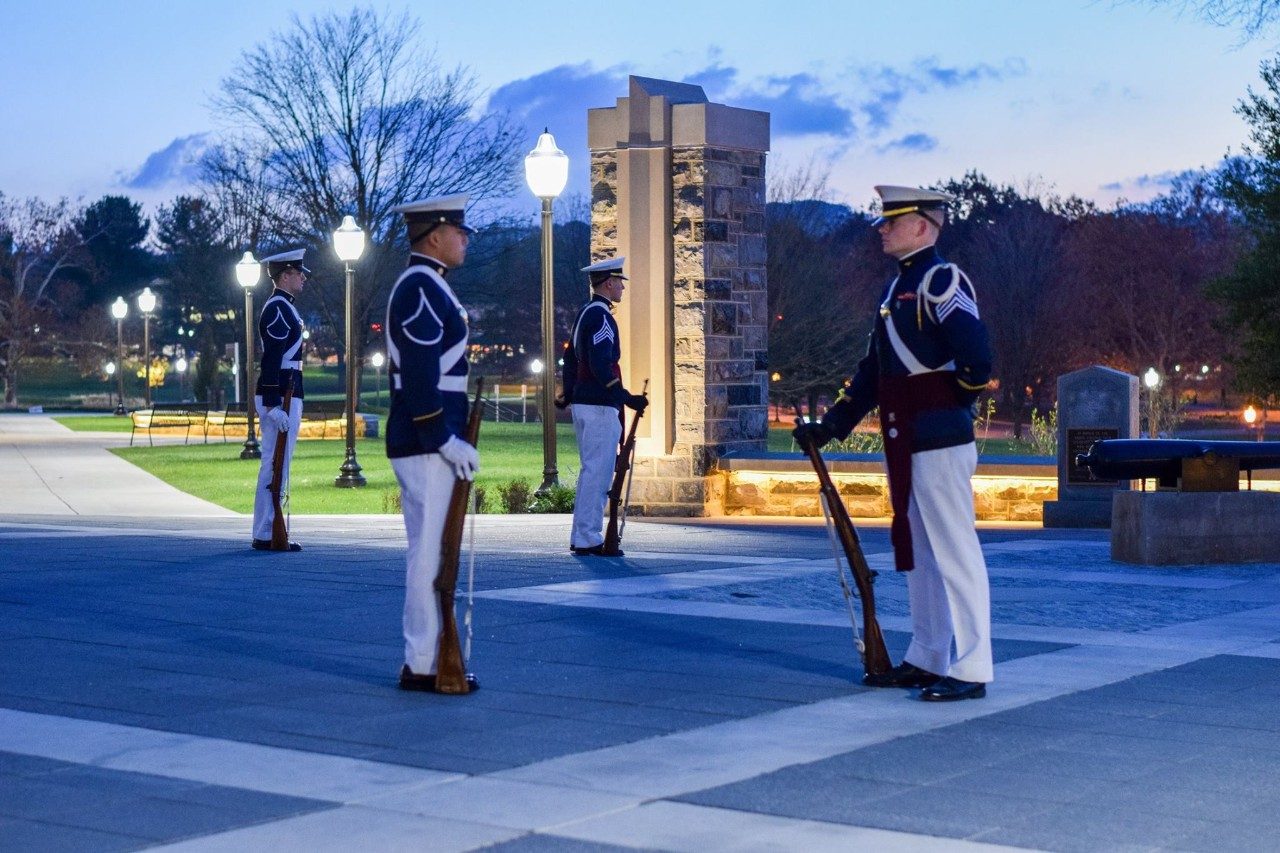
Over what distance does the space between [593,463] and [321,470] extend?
18.5m

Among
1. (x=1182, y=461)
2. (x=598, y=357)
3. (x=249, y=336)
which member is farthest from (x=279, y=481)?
(x=249, y=336)

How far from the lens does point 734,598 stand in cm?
1141

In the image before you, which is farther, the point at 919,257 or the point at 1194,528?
the point at 1194,528

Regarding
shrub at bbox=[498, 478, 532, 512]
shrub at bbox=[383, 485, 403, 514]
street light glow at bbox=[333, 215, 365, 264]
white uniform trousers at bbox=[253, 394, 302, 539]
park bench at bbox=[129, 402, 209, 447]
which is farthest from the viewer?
park bench at bbox=[129, 402, 209, 447]

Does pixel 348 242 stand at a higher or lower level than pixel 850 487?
higher

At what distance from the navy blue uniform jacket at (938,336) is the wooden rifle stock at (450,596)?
1.78m

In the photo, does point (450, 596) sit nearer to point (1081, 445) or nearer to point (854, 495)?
point (1081, 445)

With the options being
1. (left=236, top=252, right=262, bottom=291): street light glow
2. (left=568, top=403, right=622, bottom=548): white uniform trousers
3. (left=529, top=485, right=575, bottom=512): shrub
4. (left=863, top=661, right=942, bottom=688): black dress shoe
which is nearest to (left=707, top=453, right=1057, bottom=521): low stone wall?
(left=529, top=485, right=575, bottom=512): shrub

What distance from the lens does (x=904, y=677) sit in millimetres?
8141

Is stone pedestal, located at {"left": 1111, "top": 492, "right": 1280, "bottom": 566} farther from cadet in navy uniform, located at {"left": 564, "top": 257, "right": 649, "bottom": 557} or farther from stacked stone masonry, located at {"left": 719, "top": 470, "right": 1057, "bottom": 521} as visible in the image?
stacked stone masonry, located at {"left": 719, "top": 470, "right": 1057, "bottom": 521}

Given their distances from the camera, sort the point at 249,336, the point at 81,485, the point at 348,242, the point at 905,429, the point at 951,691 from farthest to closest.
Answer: the point at 249,336 < the point at 81,485 < the point at 348,242 < the point at 905,429 < the point at 951,691

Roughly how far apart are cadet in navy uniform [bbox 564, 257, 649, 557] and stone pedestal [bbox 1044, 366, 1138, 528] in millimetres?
5125

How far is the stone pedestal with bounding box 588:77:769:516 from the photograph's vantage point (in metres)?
18.7

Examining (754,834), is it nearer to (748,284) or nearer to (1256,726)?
(1256,726)
